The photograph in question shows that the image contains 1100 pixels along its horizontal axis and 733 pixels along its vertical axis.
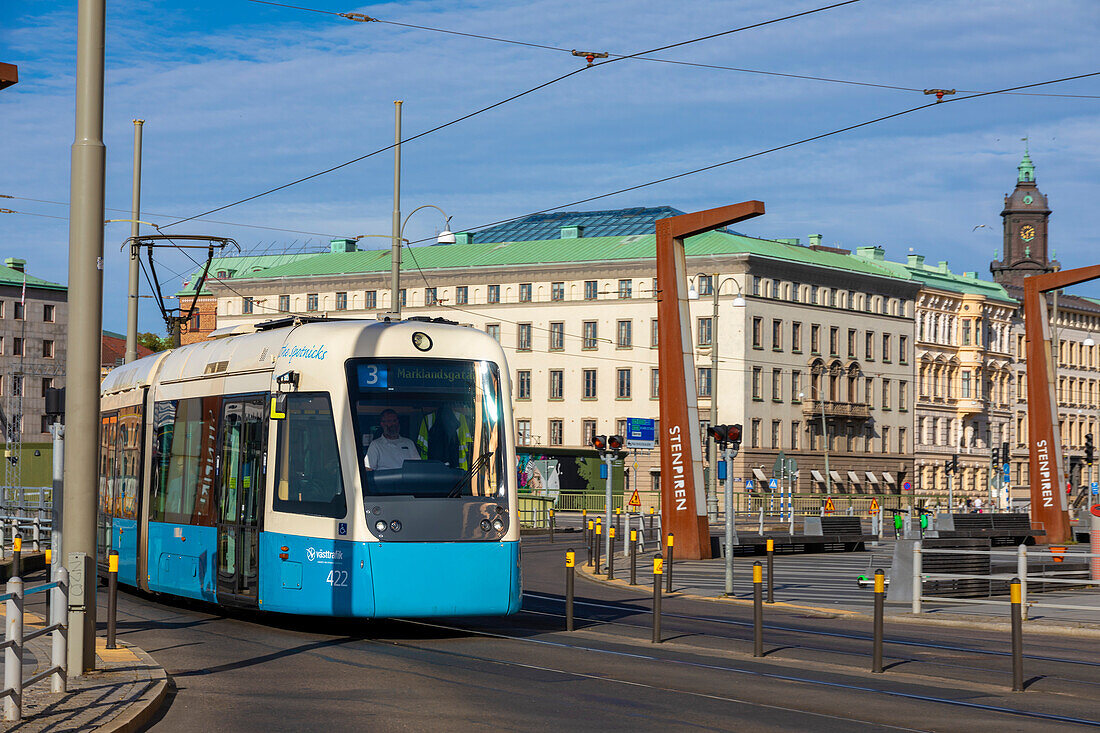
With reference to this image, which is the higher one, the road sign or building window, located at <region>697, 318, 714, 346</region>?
building window, located at <region>697, 318, 714, 346</region>

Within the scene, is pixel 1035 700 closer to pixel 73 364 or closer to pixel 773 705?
pixel 773 705

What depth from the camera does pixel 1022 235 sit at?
148m

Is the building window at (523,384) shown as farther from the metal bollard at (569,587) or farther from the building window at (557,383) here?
the metal bollard at (569,587)

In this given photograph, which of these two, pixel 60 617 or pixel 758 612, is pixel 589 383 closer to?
pixel 758 612

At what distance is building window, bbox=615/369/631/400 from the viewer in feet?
332

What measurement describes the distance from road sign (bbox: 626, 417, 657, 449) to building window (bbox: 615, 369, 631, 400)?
60733 mm

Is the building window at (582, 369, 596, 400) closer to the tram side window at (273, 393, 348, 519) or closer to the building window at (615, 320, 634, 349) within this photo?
the building window at (615, 320, 634, 349)

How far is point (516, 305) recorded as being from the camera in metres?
104

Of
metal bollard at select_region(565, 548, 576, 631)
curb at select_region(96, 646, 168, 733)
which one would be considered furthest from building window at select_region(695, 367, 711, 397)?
curb at select_region(96, 646, 168, 733)

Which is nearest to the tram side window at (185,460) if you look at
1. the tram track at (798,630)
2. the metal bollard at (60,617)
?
the tram track at (798,630)

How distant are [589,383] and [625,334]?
161 inches

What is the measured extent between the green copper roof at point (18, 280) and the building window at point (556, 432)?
35375 mm

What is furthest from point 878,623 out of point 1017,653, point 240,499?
point 240,499

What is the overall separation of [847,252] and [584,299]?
88.9 ft
